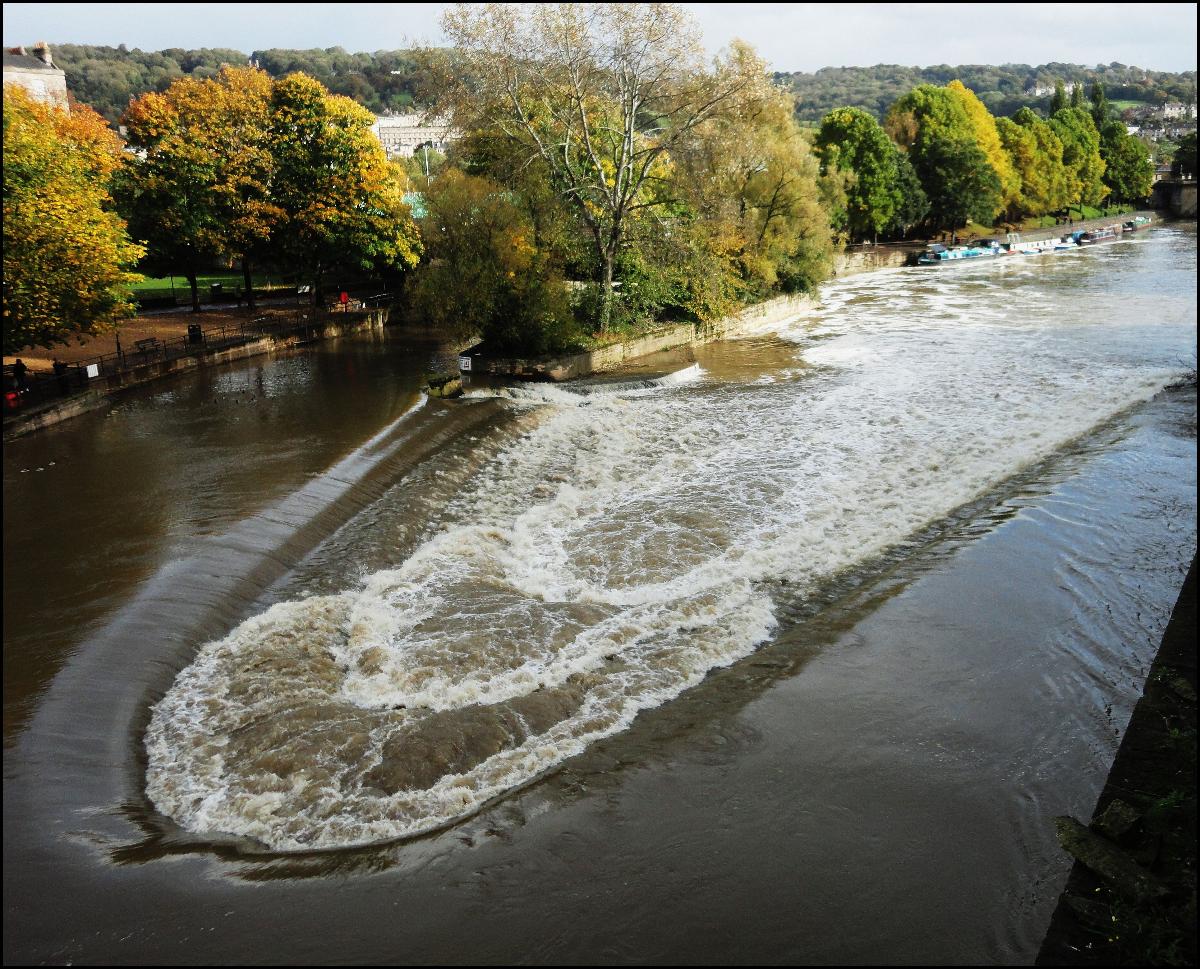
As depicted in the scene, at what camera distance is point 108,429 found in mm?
20625

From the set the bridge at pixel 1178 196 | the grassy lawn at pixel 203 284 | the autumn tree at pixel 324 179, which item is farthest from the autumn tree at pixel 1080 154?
the autumn tree at pixel 324 179

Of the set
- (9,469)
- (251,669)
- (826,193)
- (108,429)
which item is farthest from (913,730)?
(826,193)

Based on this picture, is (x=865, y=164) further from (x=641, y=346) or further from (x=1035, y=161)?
(x=641, y=346)

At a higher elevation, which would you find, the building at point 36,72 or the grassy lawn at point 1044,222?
the building at point 36,72

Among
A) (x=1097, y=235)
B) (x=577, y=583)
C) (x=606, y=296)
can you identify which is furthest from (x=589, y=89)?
(x=1097, y=235)

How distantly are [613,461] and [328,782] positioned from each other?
11.6 m

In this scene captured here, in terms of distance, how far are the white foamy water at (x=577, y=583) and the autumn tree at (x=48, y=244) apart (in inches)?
397

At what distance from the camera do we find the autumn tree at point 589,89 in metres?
28.0

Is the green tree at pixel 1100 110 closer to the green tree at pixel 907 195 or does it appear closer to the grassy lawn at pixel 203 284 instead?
the green tree at pixel 907 195

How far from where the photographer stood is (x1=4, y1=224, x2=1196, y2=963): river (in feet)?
22.9

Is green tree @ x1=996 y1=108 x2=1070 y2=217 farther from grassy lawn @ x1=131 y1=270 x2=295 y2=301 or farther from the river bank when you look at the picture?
grassy lawn @ x1=131 y1=270 x2=295 y2=301

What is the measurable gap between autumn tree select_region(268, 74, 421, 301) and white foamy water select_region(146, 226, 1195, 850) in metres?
13.7

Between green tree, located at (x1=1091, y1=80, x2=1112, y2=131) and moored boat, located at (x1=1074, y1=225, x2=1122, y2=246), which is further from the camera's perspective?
green tree, located at (x1=1091, y1=80, x2=1112, y2=131)

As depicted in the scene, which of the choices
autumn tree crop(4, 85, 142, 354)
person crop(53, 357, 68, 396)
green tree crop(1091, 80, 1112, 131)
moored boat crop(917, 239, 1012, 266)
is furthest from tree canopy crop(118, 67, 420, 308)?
green tree crop(1091, 80, 1112, 131)
